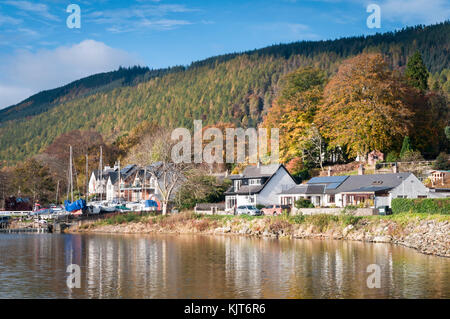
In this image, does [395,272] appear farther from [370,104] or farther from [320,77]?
[320,77]

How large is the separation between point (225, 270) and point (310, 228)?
70.4ft

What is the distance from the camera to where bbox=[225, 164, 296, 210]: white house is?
7050cm

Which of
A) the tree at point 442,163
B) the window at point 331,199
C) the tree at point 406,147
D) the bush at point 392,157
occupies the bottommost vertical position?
the window at point 331,199

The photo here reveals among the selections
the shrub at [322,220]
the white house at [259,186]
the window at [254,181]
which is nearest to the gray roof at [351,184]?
the white house at [259,186]

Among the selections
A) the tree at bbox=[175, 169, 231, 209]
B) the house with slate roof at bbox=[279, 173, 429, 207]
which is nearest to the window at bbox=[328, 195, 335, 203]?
the house with slate roof at bbox=[279, 173, 429, 207]

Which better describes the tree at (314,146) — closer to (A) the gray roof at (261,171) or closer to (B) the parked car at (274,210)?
(A) the gray roof at (261,171)

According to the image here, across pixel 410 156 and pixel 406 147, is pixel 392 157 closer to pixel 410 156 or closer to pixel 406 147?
pixel 406 147

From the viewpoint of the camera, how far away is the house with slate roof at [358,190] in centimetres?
5631

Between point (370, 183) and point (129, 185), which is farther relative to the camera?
point (129, 185)

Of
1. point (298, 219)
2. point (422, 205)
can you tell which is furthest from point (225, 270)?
point (422, 205)

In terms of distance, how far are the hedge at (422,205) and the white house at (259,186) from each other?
2297 centimetres

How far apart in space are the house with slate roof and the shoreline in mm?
6583

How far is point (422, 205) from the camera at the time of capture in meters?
47.4
